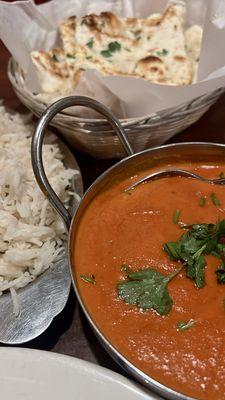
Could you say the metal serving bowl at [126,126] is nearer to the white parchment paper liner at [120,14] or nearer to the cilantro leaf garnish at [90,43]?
the white parchment paper liner at [120,14]

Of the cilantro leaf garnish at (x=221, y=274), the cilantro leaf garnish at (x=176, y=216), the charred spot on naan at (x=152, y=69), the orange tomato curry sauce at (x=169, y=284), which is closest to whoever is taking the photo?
the orange tomato curry sauce at (x=169, y=284)

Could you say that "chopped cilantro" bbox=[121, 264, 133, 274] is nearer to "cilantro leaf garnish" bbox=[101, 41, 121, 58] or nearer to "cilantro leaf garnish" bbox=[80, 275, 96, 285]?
"cilantro leaf garnish" bbox=[80, 275, 96, 285]

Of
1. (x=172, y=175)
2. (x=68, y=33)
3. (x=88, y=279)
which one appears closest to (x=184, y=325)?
(x=88, y=279)

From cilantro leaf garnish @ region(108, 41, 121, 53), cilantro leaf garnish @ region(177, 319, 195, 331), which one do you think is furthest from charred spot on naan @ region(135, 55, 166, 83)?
cilantro leaf garnish @ region(177, 319, 195, 331)

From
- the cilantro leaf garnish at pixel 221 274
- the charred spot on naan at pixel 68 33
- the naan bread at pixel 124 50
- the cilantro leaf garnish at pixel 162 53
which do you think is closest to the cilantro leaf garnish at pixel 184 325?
the cilantro leaf garnish at pixel 221 274

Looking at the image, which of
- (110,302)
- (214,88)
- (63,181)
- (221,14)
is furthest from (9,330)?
(221,14)

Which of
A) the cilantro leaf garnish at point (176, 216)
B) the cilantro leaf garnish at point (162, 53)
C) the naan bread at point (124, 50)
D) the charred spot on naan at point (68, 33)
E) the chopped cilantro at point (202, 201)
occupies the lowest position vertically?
the chopped cilantro at point (202, 201)

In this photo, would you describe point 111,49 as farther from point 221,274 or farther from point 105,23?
point 221,274

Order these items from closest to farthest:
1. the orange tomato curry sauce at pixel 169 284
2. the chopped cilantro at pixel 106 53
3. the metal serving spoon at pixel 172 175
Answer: the orange tomato curry sauce at pixel 169 284, the metal serving spoon at pixel 172 175, the chopped cilantro at pixel 106 53
